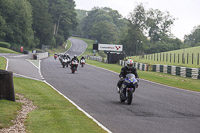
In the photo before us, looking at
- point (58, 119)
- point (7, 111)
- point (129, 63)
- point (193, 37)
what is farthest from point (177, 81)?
point (193, 37)

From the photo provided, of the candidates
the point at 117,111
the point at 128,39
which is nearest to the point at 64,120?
the point at 117,111

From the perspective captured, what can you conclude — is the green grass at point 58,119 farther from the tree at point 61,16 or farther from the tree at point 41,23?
the tree at point 61,16

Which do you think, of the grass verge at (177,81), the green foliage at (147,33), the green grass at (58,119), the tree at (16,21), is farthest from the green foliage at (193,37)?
the green grass at (58,119)

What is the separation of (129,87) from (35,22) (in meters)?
112

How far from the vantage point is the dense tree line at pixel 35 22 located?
9806 centimetres

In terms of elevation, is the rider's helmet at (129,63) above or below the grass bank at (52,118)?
above

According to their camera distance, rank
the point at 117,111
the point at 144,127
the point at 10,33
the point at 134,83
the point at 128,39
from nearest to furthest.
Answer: the point at 144,127, the point at 117,111, the point at 134,83, the point at 10,33, the point at 128,39

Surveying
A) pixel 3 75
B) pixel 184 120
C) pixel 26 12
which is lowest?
pixel 184 120

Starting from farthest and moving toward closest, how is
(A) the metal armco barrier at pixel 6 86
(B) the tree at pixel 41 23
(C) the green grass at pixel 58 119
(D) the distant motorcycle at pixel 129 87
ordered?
(B) the tree at pixel 41 23
(D) the distant motorcycle at pixel 129 87
(A) the metal armco barrier at pixel 6 86
(C) the green grass at pixel 58 119

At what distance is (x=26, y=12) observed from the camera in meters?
101

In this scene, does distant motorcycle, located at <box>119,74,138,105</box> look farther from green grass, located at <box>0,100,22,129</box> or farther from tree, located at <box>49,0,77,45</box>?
tree, located at <box>49,0,77,45</box>

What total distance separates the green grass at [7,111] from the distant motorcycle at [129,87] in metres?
4.05

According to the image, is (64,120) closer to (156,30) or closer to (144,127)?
(144,127)

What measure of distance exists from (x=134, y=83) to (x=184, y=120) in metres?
3.45
